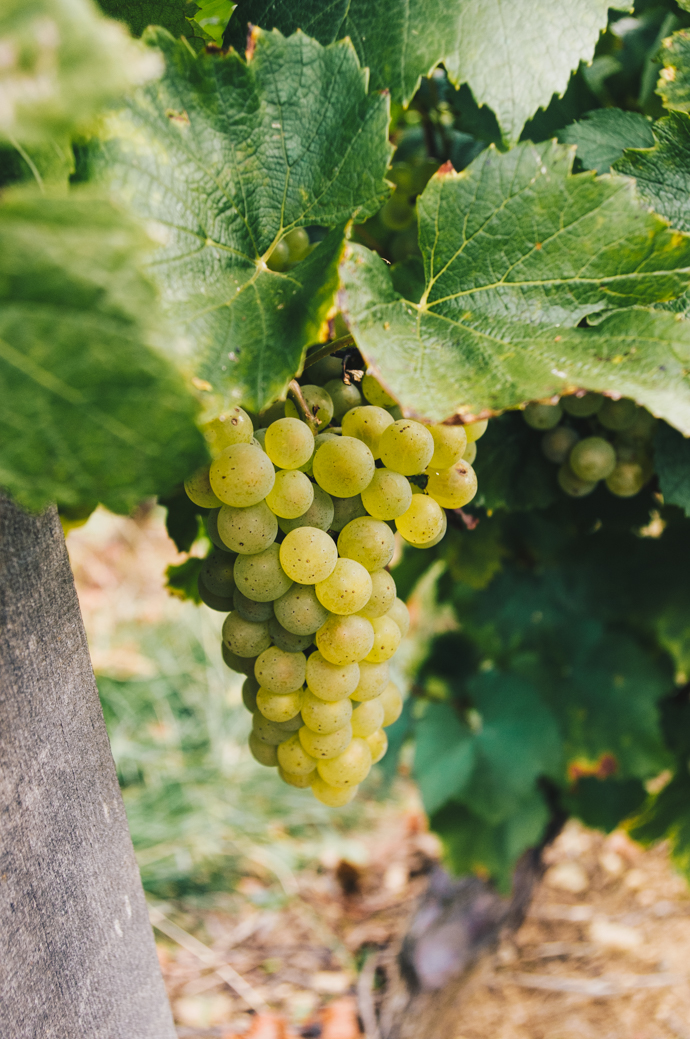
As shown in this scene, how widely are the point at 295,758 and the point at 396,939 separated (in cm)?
134

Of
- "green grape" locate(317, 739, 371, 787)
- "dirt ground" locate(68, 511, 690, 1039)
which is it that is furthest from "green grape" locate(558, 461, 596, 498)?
"dirt ground" locate(68, 511, 690, 1039)

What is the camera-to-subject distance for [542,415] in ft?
1.90

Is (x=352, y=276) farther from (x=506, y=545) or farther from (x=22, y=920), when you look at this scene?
(x=506, y=545)

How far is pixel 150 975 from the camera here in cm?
41

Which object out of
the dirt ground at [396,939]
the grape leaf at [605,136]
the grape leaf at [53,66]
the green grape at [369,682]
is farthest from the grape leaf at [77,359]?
the dirt ground at [396,939]

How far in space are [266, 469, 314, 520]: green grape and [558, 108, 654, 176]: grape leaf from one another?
1.06 ft

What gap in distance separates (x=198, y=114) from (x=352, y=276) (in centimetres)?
11

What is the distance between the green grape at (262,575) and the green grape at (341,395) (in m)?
0.09

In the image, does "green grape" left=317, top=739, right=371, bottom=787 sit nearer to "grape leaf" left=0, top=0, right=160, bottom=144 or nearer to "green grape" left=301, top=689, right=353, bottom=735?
"green grape" left=301, top=689, right=353, bottom=735

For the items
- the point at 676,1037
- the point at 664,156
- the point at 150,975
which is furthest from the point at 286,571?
the point at 676,1037

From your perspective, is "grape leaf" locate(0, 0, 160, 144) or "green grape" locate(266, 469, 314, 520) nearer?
"grape leaf" locate(0, 0, 160, 144)

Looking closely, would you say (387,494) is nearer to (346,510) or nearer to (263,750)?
(346,510)

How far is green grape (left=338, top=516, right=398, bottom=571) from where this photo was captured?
39cm

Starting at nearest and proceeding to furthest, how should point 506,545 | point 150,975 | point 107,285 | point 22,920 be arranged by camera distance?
point 107,285, point 22,920, point 150,975, point 506,545
